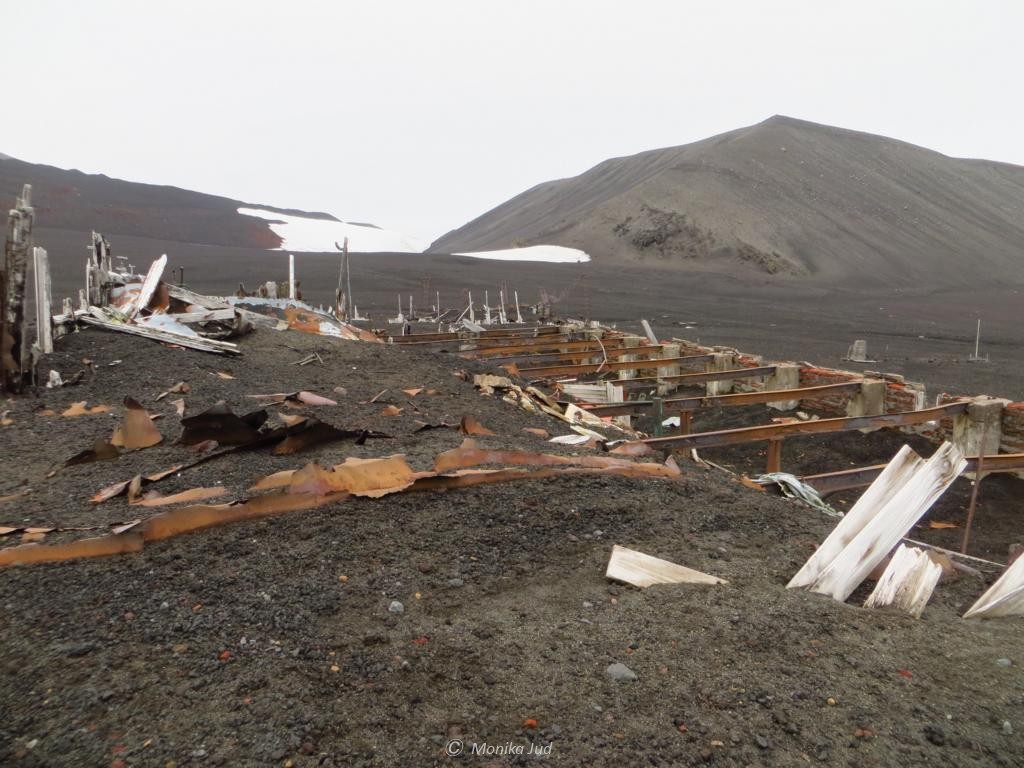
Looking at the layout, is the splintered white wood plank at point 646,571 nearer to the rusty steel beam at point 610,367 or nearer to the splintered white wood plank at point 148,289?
the rusty steel beam at point 610,367

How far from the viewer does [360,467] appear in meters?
3.16

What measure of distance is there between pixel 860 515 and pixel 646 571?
1063 millimetres

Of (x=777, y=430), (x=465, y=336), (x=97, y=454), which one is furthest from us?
(x=465, y=336)

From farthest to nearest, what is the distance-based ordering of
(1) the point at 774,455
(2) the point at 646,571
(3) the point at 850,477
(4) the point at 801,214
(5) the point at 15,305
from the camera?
(4) the point at 801,214, (5) the point at 15,305, (1) the point at 774,455, (3) the point at 850,477, (2) the point at 646,571

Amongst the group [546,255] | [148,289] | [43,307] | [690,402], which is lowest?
[690,402]

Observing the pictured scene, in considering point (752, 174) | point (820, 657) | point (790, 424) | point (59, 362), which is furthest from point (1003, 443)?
point (752, 174)

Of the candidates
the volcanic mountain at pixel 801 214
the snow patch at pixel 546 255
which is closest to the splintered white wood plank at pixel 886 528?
the volcanic mountain at pixel 801 214

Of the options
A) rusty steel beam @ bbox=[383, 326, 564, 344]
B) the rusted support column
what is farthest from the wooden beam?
the rusted support column

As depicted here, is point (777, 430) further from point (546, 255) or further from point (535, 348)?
point (546, 255)

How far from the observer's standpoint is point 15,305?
605 centimetres

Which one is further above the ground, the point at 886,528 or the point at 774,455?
the point at 886,528

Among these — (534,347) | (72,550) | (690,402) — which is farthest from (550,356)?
(72,550)

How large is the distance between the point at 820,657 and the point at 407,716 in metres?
1.26

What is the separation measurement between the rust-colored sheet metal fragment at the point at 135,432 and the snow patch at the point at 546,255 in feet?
158
